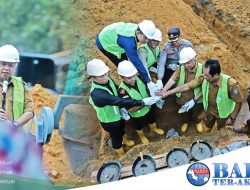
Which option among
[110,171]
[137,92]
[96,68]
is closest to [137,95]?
[137,92]

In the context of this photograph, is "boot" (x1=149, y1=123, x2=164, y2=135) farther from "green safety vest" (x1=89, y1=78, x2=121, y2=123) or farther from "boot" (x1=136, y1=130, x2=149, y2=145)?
"green safety vest" (x1=89, y1=78, x2=121, y2=123)

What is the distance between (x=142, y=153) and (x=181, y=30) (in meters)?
0.89

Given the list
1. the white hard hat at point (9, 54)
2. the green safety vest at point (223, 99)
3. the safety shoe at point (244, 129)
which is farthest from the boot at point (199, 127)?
the white hard hat at point (9, 54)

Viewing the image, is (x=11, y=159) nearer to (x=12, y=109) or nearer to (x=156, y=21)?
(x=12, y=109)

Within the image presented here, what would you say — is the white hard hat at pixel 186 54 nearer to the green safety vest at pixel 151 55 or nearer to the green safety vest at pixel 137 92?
the green safety vest at pixel 151 55

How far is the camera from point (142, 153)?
5590mm

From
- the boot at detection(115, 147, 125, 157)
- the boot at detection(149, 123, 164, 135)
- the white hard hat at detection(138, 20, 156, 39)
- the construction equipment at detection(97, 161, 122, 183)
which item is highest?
the white hard hat at detection(138, 20, 156, 39)

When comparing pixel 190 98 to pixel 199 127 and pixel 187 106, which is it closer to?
pixel 187 106

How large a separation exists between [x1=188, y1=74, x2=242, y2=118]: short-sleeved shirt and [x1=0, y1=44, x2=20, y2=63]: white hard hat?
1191 mm

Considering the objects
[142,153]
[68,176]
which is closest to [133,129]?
[142,153]

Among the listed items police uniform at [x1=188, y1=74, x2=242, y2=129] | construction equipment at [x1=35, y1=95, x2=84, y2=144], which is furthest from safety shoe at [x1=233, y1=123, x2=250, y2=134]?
construction equipment at [x1=35, y1=95, x2=84, y2=144]

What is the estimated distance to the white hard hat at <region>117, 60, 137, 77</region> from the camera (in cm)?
557

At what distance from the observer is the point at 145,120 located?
5645 mm

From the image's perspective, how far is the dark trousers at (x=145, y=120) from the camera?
18.5ft
